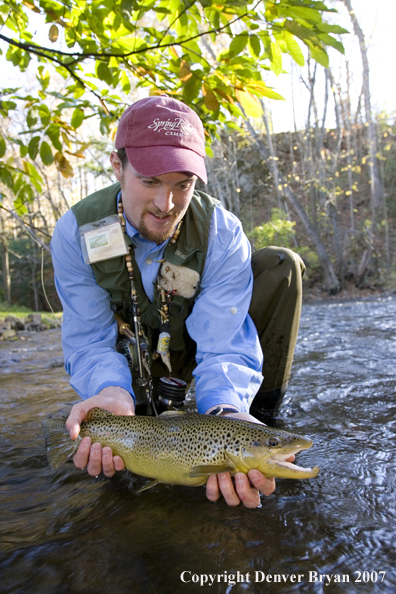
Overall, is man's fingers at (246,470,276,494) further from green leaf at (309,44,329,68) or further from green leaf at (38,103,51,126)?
green leaf at (38,103,51,126)

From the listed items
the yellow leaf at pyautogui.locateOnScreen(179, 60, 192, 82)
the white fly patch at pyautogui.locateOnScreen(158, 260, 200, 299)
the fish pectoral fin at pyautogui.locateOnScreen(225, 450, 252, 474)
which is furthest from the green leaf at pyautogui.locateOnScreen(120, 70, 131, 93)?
the fish pectoral fin at pyautogui.locateOnScreen(225, 450, 252, 474)

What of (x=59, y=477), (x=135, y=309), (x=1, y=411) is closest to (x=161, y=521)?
(x=59, y=477)

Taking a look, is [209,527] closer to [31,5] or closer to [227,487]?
[227,487]

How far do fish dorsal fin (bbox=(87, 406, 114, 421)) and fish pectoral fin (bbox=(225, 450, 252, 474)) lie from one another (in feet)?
2.32

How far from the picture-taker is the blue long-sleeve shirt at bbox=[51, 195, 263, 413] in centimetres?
266

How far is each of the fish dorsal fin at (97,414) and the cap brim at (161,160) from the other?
136 cm

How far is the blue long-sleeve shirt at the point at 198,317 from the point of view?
266 cm

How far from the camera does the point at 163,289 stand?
3.17 metres

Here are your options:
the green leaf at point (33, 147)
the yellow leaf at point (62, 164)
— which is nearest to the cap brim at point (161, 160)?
the green leaf at point (33, 147)

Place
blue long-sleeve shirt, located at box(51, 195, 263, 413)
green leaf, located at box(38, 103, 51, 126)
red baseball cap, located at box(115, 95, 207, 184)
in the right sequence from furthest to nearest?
green leaf, located at box(38, 103, 51, 126) < blue long-sleeve shirt, located at box(51, 195, 263, 413) < red baseball cap, located at box(115, 95, 207, 184)

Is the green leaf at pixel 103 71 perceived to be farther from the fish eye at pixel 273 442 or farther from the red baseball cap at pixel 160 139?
the fish eye at pixel 273 442

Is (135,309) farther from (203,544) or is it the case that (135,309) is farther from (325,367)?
(325,367)

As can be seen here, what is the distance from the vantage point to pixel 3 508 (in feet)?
7.83

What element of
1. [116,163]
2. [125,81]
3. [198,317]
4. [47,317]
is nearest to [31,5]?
[125,81]
